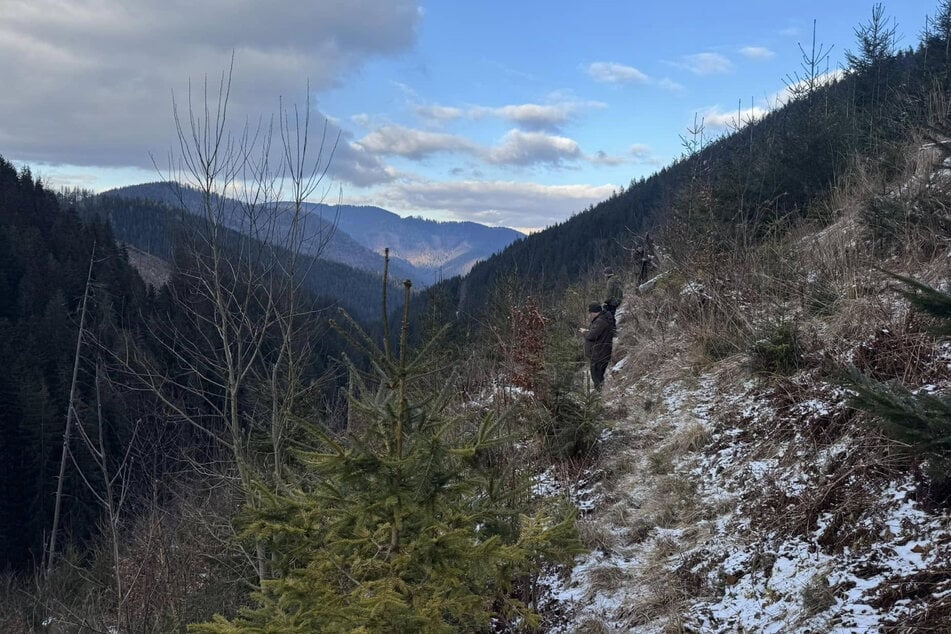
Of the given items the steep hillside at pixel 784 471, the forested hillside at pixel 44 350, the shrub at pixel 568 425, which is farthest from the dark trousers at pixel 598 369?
the forested hillside at pixel 44 350

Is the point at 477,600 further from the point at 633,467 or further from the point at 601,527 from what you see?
the point at 633,467

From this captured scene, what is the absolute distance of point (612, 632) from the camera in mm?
3406

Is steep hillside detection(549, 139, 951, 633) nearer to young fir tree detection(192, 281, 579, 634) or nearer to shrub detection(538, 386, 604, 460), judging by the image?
shrub detection(538, 386, 604, 460)

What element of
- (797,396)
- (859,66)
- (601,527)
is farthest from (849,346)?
(859,66)

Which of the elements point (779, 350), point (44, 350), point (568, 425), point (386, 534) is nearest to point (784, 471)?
point (779, 350)

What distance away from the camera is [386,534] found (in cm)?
235

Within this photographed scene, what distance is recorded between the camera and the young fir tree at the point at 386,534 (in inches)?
87.9

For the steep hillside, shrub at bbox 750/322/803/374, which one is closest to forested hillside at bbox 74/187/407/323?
the steep hillside

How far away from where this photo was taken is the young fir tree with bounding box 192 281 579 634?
223 centimetres

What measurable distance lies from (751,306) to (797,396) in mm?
1927

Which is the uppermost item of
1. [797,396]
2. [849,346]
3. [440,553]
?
[849,346]

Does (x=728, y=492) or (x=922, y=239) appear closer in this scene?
(x=728, y=492)

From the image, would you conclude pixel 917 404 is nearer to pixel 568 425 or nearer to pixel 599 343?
pixel 568 425

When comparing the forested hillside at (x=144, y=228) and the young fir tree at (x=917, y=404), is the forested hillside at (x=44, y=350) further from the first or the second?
the forested hillside at (x=144, y=228)
